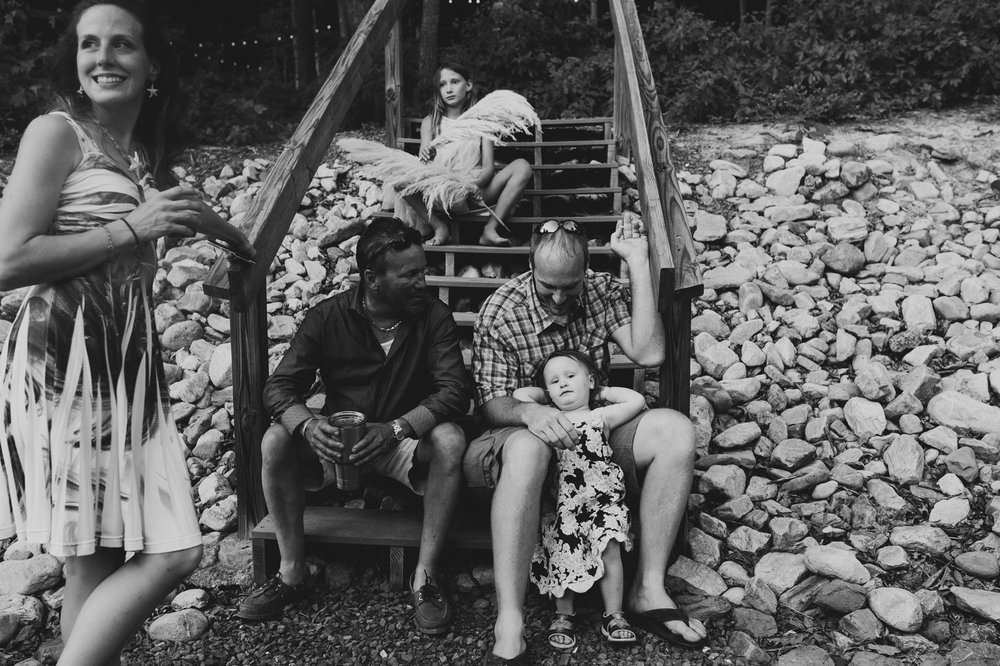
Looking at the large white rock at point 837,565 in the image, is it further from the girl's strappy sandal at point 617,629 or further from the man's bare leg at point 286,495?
the man's bare leg at point 286,495

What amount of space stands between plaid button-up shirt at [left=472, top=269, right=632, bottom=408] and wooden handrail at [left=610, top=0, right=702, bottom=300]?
0.78 ft

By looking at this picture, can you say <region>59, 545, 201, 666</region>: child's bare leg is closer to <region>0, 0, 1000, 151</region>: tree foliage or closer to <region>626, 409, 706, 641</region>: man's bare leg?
<region>626, 409, 706, 641</region>: man's bare leg

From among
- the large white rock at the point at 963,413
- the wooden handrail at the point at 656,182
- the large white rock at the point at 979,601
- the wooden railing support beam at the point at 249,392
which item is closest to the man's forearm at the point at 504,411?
the wooden handrail at the point at 656,182

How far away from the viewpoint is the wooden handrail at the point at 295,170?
3031 mm

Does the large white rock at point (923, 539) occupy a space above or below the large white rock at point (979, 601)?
above

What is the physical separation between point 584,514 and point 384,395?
80cm

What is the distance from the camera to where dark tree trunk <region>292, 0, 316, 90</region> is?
959 cm

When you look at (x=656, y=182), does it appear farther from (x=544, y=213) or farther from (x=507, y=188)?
(x=544, y=213)

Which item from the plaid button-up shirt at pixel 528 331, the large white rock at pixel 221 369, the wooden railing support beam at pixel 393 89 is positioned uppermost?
the wooden railing support beam at pixel 393 89

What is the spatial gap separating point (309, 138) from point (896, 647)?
2917 mm

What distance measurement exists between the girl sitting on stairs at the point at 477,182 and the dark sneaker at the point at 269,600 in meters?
2.25

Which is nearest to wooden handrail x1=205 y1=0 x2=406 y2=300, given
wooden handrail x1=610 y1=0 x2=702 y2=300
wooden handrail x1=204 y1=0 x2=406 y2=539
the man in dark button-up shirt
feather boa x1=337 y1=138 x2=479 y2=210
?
wooden handrail x1=204 y1=0 x2=406 y2=539

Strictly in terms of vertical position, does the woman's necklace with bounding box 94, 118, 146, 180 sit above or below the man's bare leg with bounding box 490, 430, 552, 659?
above

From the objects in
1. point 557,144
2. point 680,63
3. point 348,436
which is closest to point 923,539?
point 348,436
